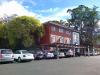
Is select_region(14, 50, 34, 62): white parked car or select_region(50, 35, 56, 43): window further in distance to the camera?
select_region(50, 35, 56, 43): window

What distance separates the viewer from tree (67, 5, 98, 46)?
89.4m

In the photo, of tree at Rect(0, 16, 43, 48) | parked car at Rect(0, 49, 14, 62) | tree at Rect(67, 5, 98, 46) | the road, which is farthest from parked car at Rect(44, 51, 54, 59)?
tree at Rect(67, 5, 98, 46)

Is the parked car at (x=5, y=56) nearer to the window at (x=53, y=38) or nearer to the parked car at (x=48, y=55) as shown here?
the parked car at (x=48, y=55)

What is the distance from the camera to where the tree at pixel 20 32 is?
5664cm

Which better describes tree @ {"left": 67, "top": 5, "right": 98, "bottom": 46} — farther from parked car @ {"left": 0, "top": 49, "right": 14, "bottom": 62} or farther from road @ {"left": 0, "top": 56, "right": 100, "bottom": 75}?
road @ {"left": 0, "top": 56, "right": 100, "bottom": 75}

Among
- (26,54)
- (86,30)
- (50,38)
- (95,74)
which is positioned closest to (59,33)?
(50,38)

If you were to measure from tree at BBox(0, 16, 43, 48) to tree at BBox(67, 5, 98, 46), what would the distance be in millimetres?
32467

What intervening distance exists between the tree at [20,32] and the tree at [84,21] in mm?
32467

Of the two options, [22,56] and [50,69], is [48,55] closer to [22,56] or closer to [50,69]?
[22,56]

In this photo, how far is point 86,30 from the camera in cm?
8881

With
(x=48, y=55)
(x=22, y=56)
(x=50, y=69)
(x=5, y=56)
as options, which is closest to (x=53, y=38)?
(x=48, y=55)

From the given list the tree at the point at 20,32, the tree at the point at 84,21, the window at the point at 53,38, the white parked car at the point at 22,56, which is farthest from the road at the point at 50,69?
the tree at the point at 84,21

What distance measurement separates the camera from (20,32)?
5659 cm

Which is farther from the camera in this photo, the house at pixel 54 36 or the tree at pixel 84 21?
the tree at pixel 84 21
